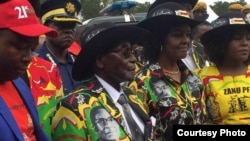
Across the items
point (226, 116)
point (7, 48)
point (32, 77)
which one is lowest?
point (226, 116)

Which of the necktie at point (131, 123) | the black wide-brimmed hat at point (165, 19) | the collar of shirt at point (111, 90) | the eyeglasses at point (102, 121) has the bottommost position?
the necktie at point (131, 123)

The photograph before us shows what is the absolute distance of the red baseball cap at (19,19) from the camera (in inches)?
106

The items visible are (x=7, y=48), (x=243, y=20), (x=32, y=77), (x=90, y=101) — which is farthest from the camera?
(x=243, y=20)

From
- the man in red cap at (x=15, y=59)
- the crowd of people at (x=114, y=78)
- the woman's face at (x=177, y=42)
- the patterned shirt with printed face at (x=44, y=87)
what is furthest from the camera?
the woman's face at (x=177, y=42)

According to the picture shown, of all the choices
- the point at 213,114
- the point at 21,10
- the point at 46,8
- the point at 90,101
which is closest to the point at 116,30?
the point at 90,101

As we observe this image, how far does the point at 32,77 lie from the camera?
12.8ft

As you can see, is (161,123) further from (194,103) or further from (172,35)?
(172,35)

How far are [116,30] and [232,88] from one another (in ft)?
4.75

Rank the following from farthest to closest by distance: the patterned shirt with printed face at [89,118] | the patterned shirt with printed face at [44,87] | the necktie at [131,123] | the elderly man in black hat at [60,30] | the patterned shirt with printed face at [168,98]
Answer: the elderly man in black hat at [60,30]
the patterned shirt with printed face at [168,98]
the patterned shirt with printed face at [44,87]
the necktie at [131,123]
the patterned shirt with printed face at [89,118]

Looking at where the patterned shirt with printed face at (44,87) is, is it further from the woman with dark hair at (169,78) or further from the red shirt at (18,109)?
the red shirt at (18,109)

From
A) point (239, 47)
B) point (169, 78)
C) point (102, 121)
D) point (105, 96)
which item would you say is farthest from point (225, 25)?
point (102, 121)

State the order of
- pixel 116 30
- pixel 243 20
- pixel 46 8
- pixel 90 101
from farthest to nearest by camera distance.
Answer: pixel 46 8
pixel 243 20
pixel 116 30
pixel 90 101

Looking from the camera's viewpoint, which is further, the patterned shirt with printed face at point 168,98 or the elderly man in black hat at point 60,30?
the elderly man in black hat at point 60,30

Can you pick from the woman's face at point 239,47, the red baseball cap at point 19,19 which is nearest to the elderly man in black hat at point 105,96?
the red baseball cap at point 19,19
